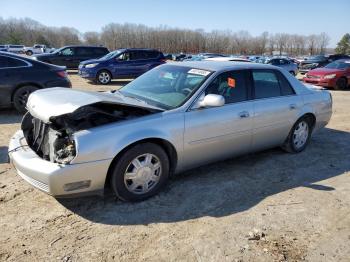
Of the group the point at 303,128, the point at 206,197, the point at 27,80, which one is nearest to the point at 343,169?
the point at 303,128

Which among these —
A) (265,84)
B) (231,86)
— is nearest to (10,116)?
(231,86)

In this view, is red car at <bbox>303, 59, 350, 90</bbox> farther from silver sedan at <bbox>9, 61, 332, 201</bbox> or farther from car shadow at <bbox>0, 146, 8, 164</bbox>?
car shadow at <bbox>0, 146, 8, 164</bbox>

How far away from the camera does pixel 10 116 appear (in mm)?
8102

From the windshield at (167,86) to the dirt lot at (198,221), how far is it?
1.06 meters

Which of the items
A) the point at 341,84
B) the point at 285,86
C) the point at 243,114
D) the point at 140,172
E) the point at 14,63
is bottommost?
the point at 341,84

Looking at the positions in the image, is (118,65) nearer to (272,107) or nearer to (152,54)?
(152,54)

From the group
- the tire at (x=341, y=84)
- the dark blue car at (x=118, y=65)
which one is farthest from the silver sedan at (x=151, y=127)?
the tire at (x=341, y=84)

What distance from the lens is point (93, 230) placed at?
339 centimetres

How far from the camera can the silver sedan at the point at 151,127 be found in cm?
349

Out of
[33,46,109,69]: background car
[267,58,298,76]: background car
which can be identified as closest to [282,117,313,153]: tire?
[267,58,298,76]: background car

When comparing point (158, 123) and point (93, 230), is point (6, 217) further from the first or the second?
point (158, 123)

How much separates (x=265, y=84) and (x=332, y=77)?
12.7 m

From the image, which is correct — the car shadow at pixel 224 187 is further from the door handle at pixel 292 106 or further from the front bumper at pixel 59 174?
the door handle at pixel 292 106

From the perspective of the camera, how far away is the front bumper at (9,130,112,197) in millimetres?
3334
